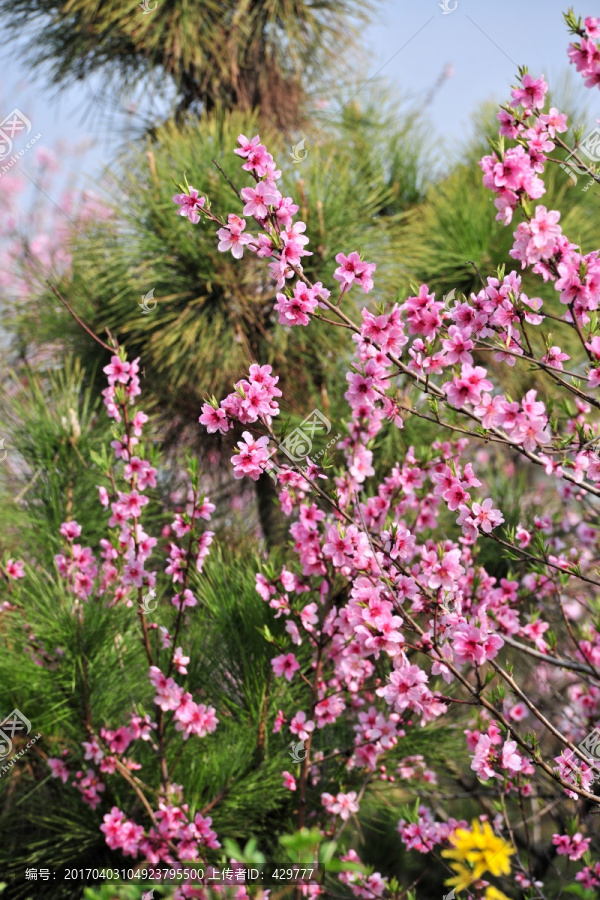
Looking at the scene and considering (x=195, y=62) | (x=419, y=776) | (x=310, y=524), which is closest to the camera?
(x=310, y=524)

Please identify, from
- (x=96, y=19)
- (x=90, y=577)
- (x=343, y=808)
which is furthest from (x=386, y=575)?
(x=96, y=19)

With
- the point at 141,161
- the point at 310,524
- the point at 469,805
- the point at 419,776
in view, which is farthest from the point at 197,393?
the point at 469,805

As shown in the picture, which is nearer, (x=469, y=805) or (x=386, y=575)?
(x=386, y=575)

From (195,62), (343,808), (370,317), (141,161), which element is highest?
(195,62)

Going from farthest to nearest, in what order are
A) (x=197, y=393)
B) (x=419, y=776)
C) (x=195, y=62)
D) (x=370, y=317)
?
1. (x=195, y=62)
2. (x=197, y=393)
3. (x=419, y=776)
4. (x=370, y=317)

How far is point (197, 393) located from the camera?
91.0 inches

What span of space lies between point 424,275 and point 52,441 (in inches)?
51.1

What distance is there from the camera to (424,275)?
2.43 metres

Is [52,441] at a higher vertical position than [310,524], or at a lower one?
lower

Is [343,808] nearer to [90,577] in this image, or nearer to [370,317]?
[90,577]

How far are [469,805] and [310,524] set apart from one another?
1738 mm

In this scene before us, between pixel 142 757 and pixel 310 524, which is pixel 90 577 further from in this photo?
pixel 310 524

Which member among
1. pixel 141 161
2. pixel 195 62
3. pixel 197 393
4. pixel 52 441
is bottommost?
pixel 52 441

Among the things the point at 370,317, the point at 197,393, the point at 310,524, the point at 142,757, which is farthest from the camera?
the point at 197,393
